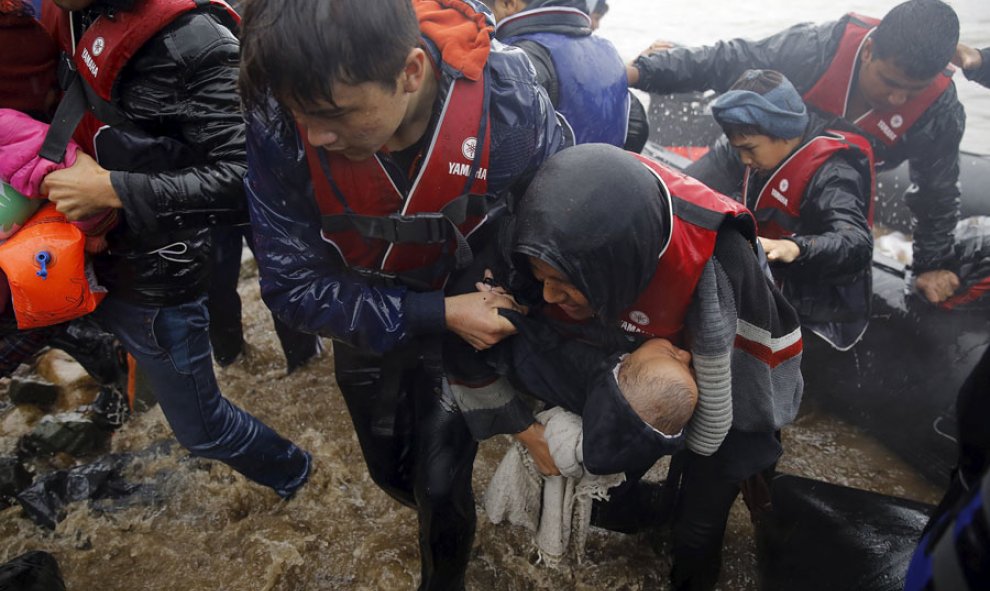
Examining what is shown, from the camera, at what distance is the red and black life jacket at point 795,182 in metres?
2.45

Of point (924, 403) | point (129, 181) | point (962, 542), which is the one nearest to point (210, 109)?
point (129, 181)

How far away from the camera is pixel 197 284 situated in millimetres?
2115

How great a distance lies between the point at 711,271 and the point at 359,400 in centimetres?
142

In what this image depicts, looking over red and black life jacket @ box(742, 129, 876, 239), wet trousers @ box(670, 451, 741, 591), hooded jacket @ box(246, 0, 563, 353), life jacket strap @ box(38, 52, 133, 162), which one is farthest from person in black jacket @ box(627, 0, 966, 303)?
life jacket strap @ box(38, 52, 133, 162)

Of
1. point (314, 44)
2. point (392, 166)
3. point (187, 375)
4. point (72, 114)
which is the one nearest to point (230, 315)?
Result: point (187, 375)

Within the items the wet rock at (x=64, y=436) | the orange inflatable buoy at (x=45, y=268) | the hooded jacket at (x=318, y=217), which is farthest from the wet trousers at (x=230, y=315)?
the hooded jacket at (x=318, y=217)

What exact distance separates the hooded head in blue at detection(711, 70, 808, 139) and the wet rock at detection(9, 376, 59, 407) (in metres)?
3.71

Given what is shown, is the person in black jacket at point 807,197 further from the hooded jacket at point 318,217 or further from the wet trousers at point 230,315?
the wet trousers at point 230,315

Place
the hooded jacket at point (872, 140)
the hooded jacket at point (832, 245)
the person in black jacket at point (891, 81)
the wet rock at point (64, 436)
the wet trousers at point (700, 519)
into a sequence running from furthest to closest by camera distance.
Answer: the hooded jacket at point (872, 140) → the wet rock at point (64, 436) → the person in black jacket at point (891, 81) → the hooded jacket at point (832, 245) → the wet trousers at point (700, 519)

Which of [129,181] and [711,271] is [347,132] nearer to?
[129,181]

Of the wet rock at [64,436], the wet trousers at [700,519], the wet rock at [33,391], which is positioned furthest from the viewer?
the wet rock at [33,391]

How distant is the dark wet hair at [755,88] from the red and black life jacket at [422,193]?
138cm

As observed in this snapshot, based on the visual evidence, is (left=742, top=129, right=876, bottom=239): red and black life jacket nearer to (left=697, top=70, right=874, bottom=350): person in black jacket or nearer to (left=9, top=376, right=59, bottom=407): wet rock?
(left=697, top=70, right=874, bottom=350): person in black jacket

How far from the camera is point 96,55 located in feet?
5.43
